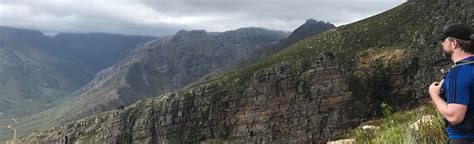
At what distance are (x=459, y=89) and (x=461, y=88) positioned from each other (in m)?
0.03

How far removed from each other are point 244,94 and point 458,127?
190m

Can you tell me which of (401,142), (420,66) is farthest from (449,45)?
(420,66)

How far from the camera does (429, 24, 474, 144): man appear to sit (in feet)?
27.8

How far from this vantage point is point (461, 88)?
27.9 feet

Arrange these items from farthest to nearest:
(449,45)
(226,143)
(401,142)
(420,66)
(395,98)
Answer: (226,143) < (395,98) < (420,66) < (401,142) < (449,45)

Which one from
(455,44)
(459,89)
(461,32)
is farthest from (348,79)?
(459,89)

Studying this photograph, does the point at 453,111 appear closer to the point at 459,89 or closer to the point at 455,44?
the point at 459,89

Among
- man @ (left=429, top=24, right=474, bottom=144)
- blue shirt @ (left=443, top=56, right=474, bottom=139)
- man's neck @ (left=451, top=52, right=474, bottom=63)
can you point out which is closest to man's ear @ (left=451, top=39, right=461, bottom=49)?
man @ (left=429, top=24, right=474, bottom=144)

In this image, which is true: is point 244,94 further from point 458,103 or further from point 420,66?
point 458,103

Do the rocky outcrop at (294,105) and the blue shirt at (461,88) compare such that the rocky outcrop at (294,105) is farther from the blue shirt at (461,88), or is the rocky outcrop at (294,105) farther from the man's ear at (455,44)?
the blue shirt at (461,88)

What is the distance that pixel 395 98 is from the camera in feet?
550

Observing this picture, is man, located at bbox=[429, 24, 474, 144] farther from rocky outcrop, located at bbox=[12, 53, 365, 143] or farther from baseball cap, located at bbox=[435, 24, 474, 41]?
rocky outcrop, located at bbox=[12, 53, 365, 143]

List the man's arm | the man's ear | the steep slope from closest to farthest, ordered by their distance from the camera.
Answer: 1. the man's arm
2. the man's ear
3. the steep slope

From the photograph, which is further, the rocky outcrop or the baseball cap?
the rocky outcrop
